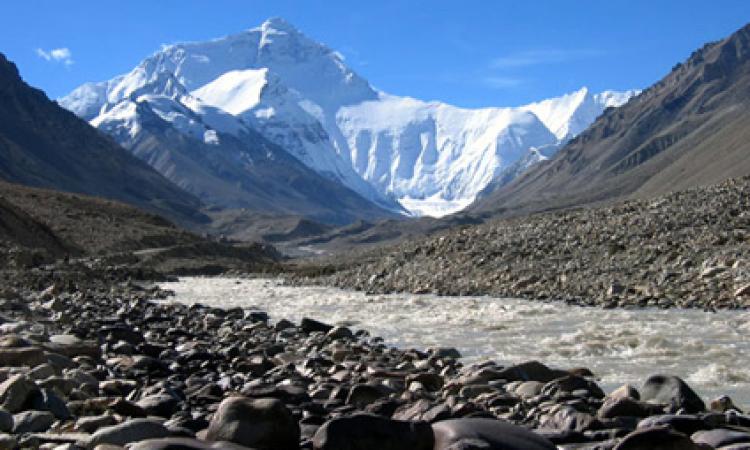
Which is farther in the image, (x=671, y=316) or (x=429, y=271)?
(x=429, y=271)

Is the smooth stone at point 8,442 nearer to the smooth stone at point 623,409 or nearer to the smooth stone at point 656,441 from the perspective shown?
the smooth stone at point 656,441

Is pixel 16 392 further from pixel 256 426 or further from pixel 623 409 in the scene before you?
pixel 623 409

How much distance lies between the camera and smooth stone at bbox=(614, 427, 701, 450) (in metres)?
6.76

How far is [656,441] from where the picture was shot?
6.76m

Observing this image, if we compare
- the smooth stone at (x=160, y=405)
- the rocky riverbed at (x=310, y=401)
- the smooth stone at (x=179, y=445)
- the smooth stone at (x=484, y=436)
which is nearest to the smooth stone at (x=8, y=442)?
the rocky riverbed at (x=310, y=401)

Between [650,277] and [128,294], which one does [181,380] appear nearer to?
[650,277]

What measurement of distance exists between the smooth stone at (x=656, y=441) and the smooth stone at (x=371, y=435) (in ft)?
5.25

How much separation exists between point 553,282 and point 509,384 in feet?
59.5

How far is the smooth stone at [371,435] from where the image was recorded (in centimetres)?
708

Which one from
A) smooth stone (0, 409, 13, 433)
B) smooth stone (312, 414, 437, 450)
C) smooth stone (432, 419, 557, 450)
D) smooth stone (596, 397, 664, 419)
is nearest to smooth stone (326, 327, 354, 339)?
smooth stone (596, 397, 664, 419)

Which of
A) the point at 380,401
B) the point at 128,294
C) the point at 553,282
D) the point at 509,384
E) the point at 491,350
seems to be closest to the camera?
the point at 380,401

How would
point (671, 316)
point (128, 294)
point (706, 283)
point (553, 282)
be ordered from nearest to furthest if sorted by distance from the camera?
point (671, 316) < point (706, 283) < point (553, 282) < point (128, 294)

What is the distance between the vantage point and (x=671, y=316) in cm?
2025

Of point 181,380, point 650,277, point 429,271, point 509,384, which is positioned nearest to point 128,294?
point 429,271
